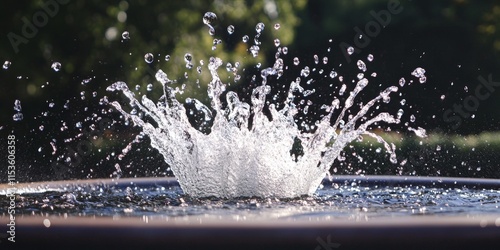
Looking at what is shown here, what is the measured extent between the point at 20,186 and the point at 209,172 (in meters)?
1.13

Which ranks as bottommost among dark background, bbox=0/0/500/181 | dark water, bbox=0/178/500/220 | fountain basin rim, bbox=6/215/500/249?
fountain basin rim, bbox=6/215/500/249

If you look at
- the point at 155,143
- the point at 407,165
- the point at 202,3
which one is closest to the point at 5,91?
the point at 202,3

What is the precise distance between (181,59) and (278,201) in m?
10.8

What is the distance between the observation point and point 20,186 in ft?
16.8

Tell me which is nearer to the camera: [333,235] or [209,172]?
[333,235]

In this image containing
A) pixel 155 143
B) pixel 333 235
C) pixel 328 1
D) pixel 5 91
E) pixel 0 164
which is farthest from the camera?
pixel 328 1

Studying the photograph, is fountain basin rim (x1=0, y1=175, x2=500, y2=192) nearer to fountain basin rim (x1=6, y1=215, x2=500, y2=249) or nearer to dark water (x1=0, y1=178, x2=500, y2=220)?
dark water (x1=0, y1=178, x2=500, y2=220)

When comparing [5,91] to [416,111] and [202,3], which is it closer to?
[202,3]

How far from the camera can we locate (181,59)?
15.1 meters

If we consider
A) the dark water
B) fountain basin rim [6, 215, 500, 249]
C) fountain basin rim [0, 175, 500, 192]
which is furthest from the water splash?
fountain basin rim [6, 215, 500, 249]

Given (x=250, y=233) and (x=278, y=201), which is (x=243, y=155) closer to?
(x=278, y=201)

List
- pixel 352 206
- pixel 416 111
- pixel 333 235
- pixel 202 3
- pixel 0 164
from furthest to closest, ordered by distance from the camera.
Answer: pixel 416 111, pixel 202 3, pixel 0 164, pixel 352 206, pixel 333 235

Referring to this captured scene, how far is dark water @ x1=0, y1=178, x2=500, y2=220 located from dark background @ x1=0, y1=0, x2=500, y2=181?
3663 mm

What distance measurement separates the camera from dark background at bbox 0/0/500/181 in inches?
517
